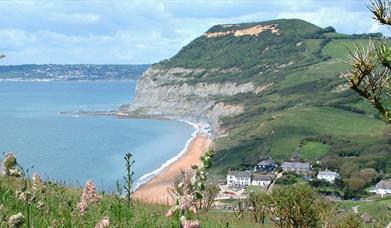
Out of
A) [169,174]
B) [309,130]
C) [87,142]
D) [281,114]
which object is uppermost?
[281,114]

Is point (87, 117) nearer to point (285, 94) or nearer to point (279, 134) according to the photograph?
point (285, 94)

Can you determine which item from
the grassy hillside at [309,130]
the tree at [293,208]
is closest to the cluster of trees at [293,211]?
the tree at [293,208]

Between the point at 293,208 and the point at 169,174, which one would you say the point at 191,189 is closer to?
the point at 293,208

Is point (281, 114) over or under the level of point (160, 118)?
over

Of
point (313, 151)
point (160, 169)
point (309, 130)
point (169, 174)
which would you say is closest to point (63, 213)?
point (169, 174)

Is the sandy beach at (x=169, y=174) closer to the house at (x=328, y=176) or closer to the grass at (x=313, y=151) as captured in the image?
the house at (x=328, y=176)

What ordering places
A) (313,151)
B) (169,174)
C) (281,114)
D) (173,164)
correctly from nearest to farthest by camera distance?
(169,174) → (173,164) → (313,151) → (281,114)
